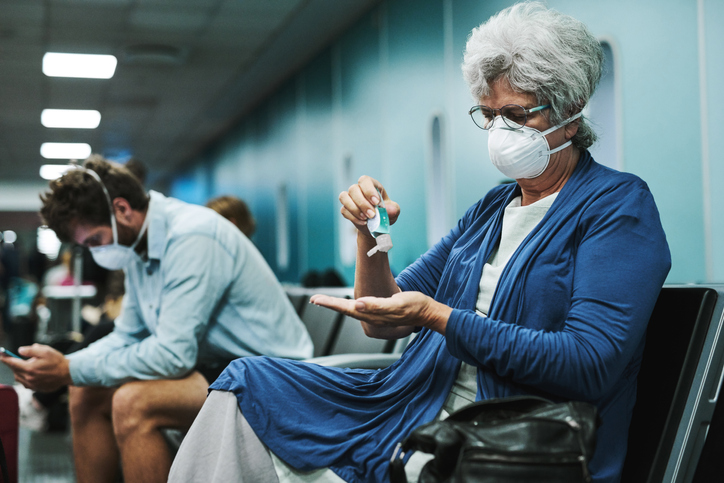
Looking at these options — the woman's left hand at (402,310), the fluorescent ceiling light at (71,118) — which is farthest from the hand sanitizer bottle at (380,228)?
the fluorescent ceiling light at (71,118)

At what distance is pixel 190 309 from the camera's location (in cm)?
193

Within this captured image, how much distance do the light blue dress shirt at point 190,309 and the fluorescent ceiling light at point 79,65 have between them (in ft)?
16.8

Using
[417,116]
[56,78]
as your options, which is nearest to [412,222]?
[417,116]

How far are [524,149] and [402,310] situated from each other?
0.42m

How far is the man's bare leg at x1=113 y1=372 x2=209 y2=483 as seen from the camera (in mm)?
1781

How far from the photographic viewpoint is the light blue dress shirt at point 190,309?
6.24 ft

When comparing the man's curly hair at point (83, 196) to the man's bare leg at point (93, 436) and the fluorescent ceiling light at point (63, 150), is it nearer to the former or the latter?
the man's bare leg at point (93, 436)

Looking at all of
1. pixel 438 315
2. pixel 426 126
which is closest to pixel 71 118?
pixel 426 126

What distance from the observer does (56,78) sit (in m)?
7.40

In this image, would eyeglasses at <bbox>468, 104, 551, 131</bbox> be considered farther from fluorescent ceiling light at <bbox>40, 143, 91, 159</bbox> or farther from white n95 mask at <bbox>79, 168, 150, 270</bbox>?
fluorescent ceiling light at <bbox>40, 143, 91, 159</bbox>

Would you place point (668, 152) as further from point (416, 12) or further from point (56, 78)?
point (56, 78)

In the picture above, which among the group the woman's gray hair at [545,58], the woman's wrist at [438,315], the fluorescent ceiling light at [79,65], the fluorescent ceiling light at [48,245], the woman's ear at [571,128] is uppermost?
the fluorescent ceiling light at [79,65]

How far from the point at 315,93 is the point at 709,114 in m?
4.89

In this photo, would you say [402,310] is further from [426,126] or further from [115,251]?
[426,126]
